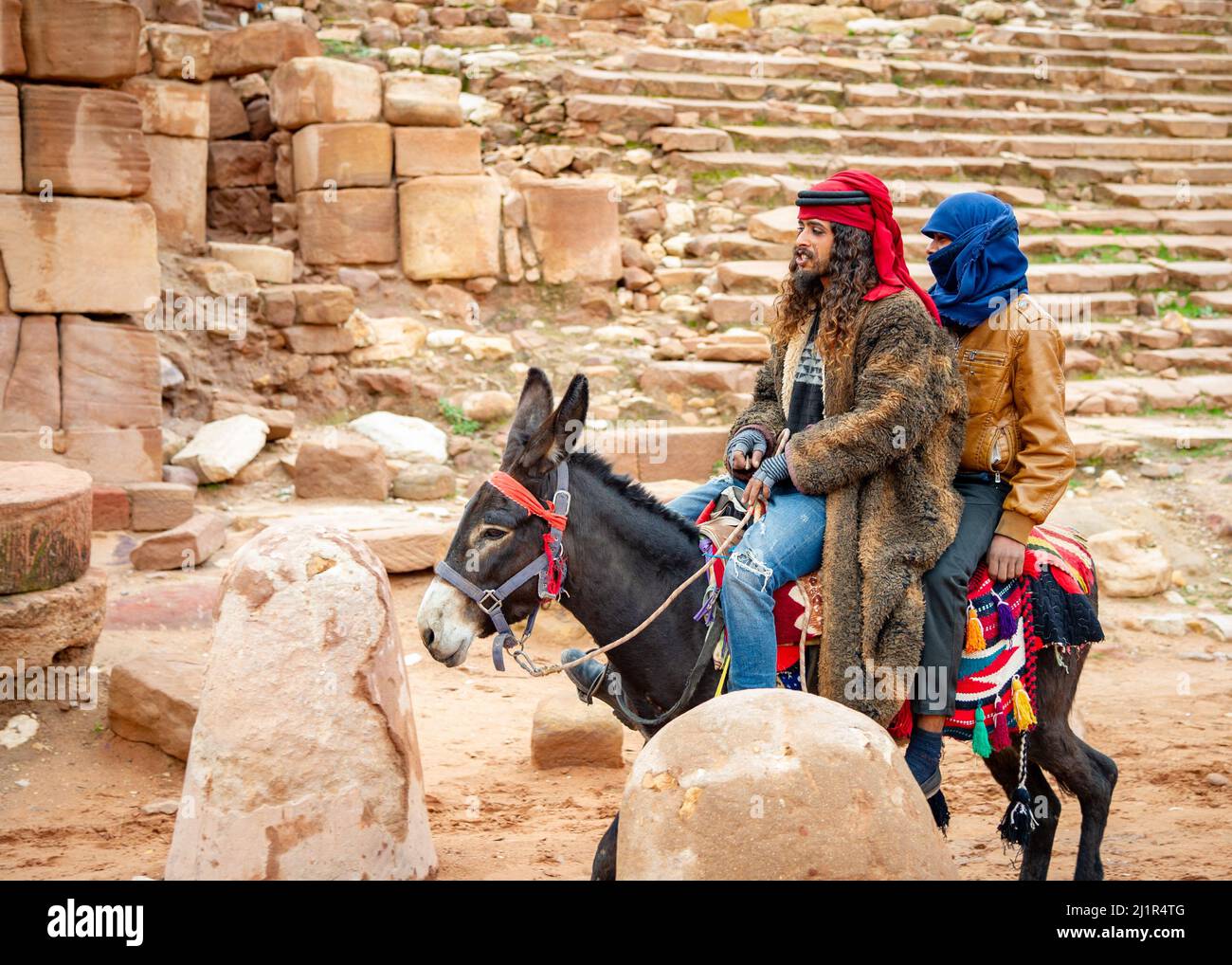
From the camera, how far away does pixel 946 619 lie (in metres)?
4.74

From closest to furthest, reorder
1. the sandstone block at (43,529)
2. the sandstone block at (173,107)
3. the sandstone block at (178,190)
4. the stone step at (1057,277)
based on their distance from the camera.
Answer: the sandstone block at (43,529) → the sandstone block at (173,107) → the sandstone block at (178,190) → the stone step at (1057,277)

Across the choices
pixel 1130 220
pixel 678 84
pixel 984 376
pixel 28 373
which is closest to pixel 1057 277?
pixel 1130 220

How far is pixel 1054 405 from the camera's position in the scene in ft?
15.8

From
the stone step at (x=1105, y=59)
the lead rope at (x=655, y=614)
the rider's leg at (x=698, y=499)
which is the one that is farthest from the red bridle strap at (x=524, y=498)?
the stone step at (x=1105, y=59)

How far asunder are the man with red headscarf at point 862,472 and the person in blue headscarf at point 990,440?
131 millimetres

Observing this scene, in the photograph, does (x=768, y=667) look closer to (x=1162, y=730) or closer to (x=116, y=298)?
(x=1162, y=730)

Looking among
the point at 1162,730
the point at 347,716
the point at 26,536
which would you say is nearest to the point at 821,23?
the point at 1162,730

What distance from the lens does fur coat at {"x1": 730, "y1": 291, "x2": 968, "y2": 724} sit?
4562 mm

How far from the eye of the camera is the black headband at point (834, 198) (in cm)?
465

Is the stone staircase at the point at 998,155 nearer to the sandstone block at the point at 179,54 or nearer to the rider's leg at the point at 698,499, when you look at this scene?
the sandstone block at the point at 179,54

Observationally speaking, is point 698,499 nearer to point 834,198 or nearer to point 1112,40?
point 834,198

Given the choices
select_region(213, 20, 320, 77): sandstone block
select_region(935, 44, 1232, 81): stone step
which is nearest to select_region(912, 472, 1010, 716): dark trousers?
select_region(213, 20, 320, 77): sandstone block

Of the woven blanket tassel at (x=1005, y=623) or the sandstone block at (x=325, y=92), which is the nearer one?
the woven blanket tassel at (x=1005, y=623)

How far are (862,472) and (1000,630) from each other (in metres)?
0.97
